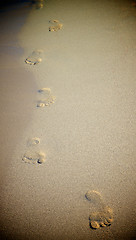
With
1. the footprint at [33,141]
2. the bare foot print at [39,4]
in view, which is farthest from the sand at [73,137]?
the bare foot print at [39,4]

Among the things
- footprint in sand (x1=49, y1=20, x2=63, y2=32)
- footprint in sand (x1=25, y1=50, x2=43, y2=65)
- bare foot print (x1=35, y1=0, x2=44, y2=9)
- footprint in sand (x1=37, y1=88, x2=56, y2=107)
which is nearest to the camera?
footprint in sand (x1=37, y1=88, x2=56, y2=107)

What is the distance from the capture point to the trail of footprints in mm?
915

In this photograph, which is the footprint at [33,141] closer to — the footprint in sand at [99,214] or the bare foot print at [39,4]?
the footprint in sand at [99,214]

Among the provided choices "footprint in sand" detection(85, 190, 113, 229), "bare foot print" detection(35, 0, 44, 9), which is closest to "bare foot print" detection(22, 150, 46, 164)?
"footprint in sand" detection(85, 190, 113, 229)

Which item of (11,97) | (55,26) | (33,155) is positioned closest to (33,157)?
(33,155)

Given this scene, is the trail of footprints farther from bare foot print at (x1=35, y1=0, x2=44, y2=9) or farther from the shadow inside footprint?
bare foot print at (x1=35, y1=0, x2=44, y2=9)

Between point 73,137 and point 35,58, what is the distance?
1062mm

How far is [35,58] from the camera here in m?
1.85

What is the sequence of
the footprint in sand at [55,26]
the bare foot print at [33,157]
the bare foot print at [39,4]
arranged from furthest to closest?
the bare foot print at [39,4] → the footprint in sand at [55,26] → the bare foot print at [33,157]

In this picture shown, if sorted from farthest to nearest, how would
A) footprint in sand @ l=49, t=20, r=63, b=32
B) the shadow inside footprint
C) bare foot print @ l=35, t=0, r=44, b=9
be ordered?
bare foot print @ l=35, t=0, r=44, b=9
footprint in sand @ l=49, t=20, r=63, b=32
the shadow inside footprint

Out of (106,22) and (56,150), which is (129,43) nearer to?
(106,22)

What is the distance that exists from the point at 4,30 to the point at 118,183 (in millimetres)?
2262

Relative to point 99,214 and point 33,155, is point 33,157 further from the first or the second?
point 99,214

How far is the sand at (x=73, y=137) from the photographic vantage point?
95 centimetres
